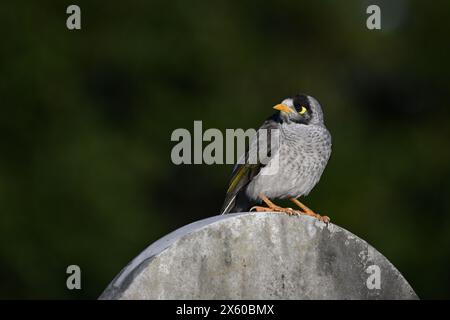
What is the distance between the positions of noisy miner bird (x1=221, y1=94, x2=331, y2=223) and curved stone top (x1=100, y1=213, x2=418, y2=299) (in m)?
1.66

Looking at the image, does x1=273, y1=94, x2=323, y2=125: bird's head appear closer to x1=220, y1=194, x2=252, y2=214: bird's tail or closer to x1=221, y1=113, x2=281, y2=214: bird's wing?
x1=221, y1=113, x2=281, y2=214: bird's wing

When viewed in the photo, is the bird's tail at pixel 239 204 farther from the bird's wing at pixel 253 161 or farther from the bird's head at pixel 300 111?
the bird's head at pixel 300 111

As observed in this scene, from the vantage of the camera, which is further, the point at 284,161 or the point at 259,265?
the point at 284,161

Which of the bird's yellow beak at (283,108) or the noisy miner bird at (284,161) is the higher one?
the bird's yellow beak at (283,108)

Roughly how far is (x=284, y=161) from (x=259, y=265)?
6.89ft

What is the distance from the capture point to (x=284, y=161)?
24.2ft

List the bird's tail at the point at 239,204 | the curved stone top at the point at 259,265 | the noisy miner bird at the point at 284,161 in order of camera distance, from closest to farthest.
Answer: the curved stone top at the point at 259,265
the noisy miner bird at the point at 284,161
the bird's tail at the point at 239,204

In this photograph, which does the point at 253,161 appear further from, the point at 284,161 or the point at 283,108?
the point at 283,108

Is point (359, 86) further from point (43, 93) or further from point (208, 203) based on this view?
point (43, 93)

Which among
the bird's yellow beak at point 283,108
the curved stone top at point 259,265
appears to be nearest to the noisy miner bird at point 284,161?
the bird's yellow beak at point 283,108

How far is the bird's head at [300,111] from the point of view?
7609mm

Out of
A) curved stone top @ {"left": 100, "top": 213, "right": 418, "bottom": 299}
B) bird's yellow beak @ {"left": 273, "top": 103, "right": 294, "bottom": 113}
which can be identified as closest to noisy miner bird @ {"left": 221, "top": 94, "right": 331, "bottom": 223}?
bird's yellow beak @ {"left": 273, "top": 103, "right": 294, "bottom": 113}

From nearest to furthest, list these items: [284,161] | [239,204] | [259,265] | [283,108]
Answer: [259,265], [284,161], [283,108], [239,204]

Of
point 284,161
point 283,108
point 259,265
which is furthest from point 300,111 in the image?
point 259,265
